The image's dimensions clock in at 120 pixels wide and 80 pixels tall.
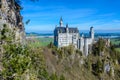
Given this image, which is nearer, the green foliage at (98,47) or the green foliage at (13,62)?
the green foliage at (13,62)

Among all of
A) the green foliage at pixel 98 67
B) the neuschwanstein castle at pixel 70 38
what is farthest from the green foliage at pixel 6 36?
the green foliage at pixel 98 67

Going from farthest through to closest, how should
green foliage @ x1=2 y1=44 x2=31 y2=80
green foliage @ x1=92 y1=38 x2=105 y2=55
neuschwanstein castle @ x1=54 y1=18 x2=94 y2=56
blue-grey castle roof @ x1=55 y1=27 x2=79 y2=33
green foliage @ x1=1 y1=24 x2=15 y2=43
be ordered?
green foliage @ x1=92 y1=38 x2=105 y2=55 → blue-grey castle roof @ x1=55 y1=27 x2=79 y2=33 → neuschwanstein castle @ x1=54 y1=18 x2=94 y2=56 → green foliage @ x1=1 y1=24 x2=15 y2=43 → green foliage @ x1=2 y1=44 x2=31 y2=80

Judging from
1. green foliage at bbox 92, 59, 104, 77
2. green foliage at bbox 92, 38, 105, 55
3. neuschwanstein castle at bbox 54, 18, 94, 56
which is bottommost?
green foliage at bbox 92, 59, 104, 77

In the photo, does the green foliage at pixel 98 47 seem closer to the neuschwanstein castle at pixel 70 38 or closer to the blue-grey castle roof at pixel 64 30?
the neuschwanstein castle at pixel 70 38

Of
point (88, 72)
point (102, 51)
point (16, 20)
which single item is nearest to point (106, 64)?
point (102, 51)

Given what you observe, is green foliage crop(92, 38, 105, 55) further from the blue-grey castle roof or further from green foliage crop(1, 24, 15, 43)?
green foliage crop(1, 24, 15, 43)

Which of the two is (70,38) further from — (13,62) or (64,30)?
(13,62)

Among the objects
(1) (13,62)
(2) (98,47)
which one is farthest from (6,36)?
(2) (98,47)

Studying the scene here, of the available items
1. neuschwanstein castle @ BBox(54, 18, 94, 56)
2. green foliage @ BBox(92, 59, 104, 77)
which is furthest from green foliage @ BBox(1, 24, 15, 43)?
green foliage @ BBox(92, 59, 104, 77)

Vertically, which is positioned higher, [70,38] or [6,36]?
[6,36]

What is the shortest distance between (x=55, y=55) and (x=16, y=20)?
92.6 meters

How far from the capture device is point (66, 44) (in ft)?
417

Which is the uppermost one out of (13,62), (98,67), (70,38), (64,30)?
(64,30)

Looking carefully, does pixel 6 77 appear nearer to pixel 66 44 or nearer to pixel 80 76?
pixel 80 76
